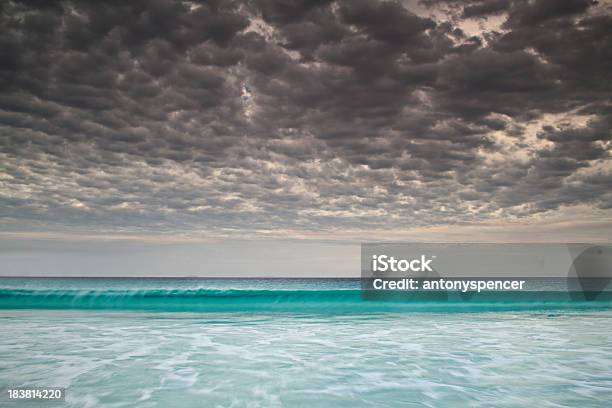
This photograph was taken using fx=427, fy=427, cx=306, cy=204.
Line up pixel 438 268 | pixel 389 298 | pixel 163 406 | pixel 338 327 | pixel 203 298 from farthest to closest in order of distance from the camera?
pixel 438 268 < pixel 203 298 < pixel 389 298 < pixel 338 327 < pixel 163 406

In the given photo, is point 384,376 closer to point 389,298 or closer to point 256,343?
point 256,343

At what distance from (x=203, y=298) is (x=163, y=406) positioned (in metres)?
28.6

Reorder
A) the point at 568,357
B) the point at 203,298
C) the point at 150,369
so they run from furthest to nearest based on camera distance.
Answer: the point at 203,298 < the point at 568,357 < the point at 150,369

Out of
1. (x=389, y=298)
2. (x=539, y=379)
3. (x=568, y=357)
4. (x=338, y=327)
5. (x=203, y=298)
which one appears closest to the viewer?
(x=539, y=379)

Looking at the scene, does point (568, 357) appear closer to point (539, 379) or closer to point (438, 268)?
point (539, 379)

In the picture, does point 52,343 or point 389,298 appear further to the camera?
point 389,298

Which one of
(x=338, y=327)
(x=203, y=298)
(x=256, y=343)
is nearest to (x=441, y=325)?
(x=338, y=327)

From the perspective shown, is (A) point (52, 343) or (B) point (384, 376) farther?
(A) point (52, 343)

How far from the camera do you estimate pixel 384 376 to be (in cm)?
783

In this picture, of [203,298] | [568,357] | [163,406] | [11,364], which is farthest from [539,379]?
[203,298]

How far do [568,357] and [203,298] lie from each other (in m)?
28.1

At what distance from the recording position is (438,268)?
50.5 m

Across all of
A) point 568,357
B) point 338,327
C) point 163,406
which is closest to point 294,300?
point 338,327

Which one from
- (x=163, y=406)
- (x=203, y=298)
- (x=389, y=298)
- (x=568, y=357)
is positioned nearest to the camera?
(x=163, y=406)
